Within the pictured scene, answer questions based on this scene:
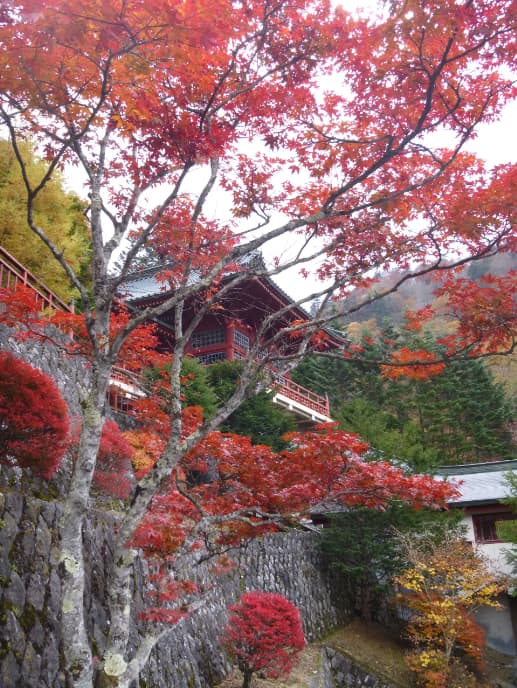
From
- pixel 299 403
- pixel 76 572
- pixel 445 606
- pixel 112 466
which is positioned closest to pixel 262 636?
pixel 112 466

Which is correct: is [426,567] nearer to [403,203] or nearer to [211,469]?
[211,469]

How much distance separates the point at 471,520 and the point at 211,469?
8741 millimetres

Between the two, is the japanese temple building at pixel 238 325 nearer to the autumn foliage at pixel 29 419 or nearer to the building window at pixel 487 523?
the building window at pixel 487 523

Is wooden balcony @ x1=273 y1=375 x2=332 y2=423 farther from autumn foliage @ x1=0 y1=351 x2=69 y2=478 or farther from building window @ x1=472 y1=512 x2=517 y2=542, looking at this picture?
autumn foliage @ x1=0 y1=351 x2=69 y2=478

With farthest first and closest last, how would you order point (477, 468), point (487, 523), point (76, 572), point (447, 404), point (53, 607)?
point (447, 404), point (477, 468), point (487, 523), point (53, 607), point (76, 572)

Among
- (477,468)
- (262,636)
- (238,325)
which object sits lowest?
(262,636)

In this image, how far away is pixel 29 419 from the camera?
6.48m

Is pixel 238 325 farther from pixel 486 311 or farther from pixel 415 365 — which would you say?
pixel 486 311

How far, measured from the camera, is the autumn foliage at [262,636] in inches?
346

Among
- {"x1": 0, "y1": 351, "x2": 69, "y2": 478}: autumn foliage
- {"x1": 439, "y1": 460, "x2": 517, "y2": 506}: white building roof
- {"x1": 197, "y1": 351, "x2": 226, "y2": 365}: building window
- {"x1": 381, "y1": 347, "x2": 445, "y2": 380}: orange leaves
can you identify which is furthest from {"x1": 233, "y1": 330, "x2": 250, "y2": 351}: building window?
{"x1": 381, "y1": 347, "x2": 445, "y2": 380}: orange leaves

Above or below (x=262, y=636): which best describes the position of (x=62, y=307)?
above

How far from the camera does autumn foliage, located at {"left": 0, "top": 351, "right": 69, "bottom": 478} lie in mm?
6474

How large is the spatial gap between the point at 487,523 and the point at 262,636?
11439 millimetres

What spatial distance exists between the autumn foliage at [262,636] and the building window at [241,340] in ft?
36.2
